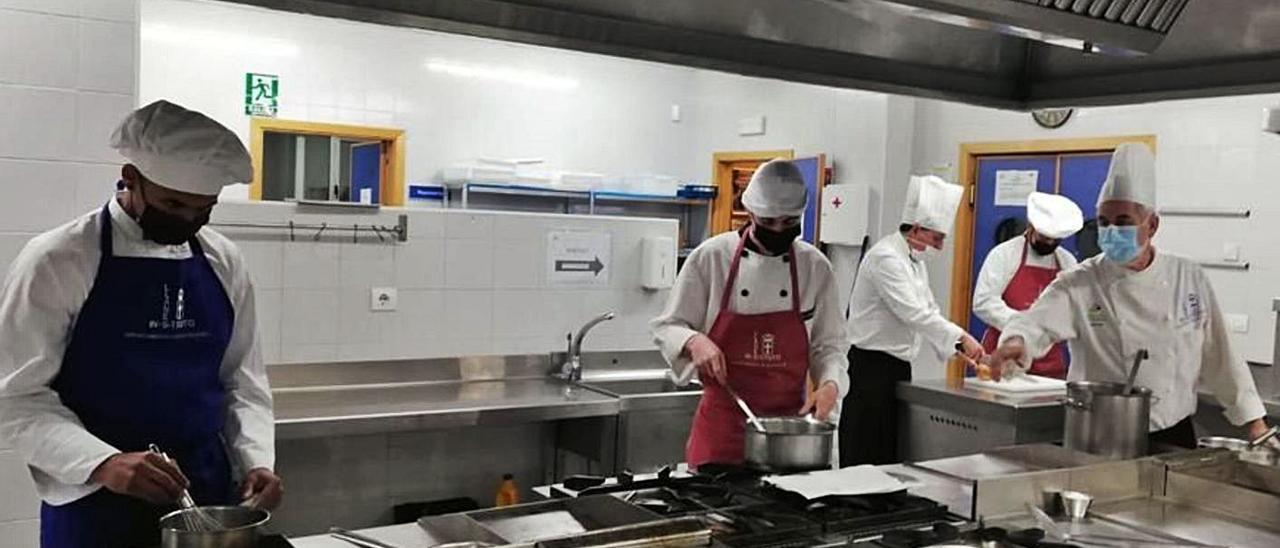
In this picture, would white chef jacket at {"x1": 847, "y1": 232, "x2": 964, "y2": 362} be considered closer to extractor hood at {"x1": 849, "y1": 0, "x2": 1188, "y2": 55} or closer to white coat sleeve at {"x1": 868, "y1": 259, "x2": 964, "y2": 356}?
white coat sleeve at {"x1": 868, "y1": 259, "x2": 964, "y2": 356}

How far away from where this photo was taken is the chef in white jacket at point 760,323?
2.81m

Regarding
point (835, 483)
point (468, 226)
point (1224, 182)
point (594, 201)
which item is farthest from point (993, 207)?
point (835, 483)

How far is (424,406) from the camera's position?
12.7 ft

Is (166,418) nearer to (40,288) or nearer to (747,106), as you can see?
(40,288)

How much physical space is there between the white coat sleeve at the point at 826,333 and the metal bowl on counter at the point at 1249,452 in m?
0.91

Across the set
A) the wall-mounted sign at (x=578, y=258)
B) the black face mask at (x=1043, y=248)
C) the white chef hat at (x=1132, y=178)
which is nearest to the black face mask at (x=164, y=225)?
the white chef hat at (x=1132, y=178)

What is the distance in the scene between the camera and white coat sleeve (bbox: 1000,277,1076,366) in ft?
8.96

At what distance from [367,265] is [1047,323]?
8.49 ft

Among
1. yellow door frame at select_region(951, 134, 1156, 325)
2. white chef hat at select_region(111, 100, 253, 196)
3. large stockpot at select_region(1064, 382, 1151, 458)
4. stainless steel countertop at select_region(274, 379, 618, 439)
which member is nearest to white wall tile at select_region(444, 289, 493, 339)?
stainless steel countertop at select_region(274, 379, 618, 439)

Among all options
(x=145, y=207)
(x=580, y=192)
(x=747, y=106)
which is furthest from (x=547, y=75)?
(x=145, y=207)

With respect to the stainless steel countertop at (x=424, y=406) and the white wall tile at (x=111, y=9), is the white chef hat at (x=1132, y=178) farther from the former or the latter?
the white wall tile at (x=111, y=9)

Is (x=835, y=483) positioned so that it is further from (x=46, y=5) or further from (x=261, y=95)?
(x=261, y=95)

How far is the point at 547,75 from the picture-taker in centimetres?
829

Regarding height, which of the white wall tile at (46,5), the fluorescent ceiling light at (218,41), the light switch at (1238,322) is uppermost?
the fluorescent ceiling light at (218,41)
